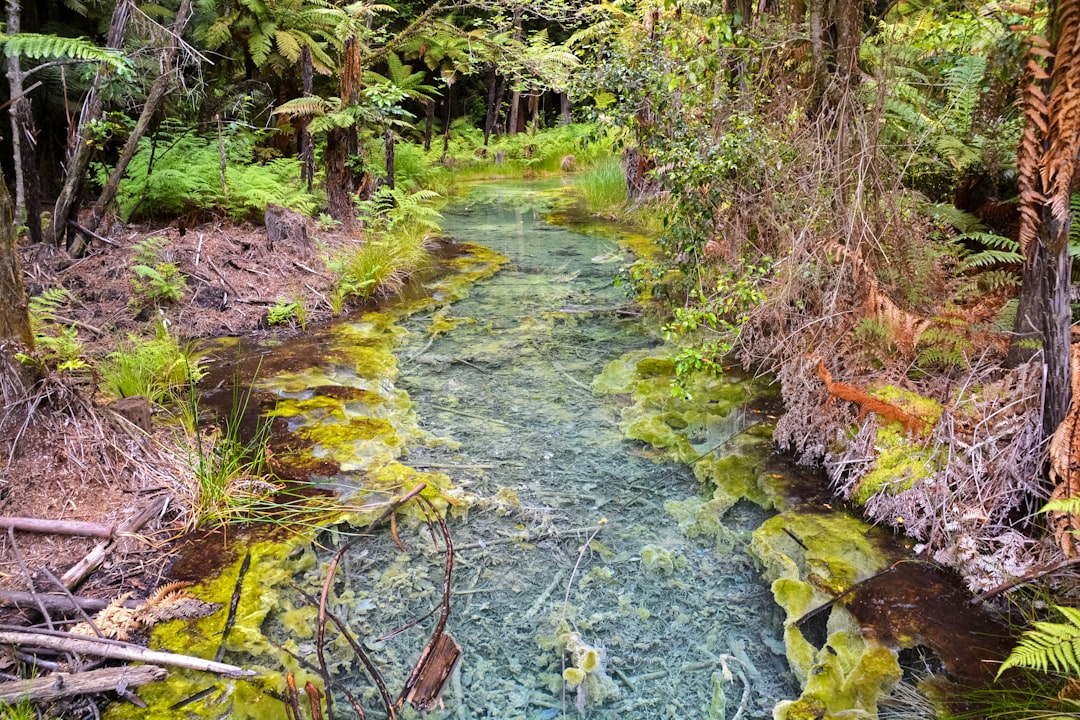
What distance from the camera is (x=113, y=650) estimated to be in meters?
2.16

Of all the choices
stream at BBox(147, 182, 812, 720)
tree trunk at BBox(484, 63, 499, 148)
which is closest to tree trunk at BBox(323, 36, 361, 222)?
stream at BBox(147, 182, 812, 720)

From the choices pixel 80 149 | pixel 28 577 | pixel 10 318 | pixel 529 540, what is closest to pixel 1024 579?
pixel 529 540

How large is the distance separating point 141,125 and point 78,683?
15.1 ft

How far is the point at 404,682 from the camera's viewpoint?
7.57 ft

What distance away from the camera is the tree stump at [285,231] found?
6629 millimetres

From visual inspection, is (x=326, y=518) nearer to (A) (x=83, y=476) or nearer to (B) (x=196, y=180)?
(A) (x=83, y=476)

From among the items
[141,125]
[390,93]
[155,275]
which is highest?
[390,93]

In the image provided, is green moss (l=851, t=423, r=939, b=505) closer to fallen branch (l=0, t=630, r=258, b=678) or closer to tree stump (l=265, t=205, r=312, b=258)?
fallen branch (l=0, t=630, r=258, b=678)

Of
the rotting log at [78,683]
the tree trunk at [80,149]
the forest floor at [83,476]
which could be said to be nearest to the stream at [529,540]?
the rotting log at [78,683]

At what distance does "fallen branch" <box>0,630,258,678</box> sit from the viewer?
2.11 meters

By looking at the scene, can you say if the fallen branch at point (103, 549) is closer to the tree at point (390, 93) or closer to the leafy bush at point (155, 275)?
the leafy bush at point (155, 275)

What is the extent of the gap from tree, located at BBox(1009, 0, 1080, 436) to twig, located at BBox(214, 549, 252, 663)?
3039 mm

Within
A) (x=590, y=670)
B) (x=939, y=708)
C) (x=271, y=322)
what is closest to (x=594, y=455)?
(x=590, y=670)

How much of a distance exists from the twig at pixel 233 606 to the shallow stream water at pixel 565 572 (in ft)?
1.42
